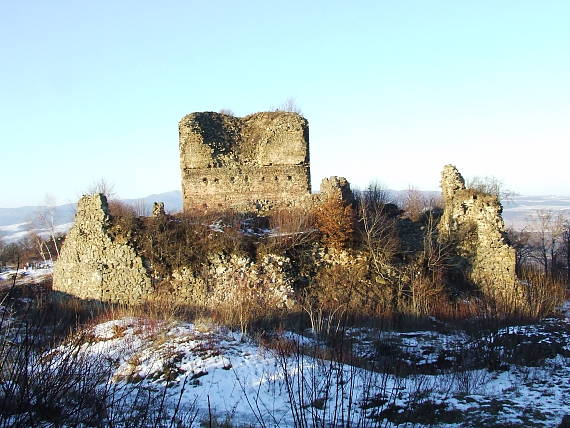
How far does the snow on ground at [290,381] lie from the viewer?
21.3 feet

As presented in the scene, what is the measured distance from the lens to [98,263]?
17.5 m

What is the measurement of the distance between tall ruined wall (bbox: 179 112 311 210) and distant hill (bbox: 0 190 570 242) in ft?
5.97

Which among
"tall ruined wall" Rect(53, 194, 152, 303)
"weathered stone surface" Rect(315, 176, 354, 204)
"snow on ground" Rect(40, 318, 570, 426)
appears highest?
"weathered stone surface" Rect(315, 176, 354, 204)

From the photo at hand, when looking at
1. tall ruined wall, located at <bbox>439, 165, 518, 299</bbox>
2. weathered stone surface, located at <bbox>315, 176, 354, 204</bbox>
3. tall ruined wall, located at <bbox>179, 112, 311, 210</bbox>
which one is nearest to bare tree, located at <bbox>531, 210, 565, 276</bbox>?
tall ruined wall, located at <bbox>439, 165, 518, 299</bbox>

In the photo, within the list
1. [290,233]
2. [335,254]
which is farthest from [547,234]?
[290,233]

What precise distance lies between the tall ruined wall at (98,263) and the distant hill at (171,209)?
13.6 feet

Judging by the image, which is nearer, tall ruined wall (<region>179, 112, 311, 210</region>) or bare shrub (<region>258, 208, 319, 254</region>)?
bare shrub (<region>258, 208, 319, 254</region>)

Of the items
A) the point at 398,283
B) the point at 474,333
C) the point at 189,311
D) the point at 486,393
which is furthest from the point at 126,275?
the point at 486,393

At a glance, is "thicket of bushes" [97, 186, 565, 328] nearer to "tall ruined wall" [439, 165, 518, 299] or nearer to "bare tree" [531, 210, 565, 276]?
"tall ruined wall" [439, 165, 518, 299]

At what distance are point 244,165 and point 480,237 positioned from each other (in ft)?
33.6

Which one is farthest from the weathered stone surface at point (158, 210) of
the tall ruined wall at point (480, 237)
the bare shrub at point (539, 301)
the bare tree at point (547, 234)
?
the bare tree at point (547, 234)

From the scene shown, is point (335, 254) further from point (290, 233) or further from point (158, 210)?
point (158, 210)

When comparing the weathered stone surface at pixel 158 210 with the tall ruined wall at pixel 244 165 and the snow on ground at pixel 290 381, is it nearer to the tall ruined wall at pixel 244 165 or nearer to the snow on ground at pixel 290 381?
the tall ruined wall at pixel 244 165

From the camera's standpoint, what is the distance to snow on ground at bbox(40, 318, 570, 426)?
6480mm
